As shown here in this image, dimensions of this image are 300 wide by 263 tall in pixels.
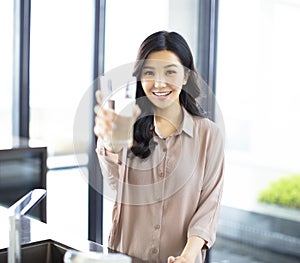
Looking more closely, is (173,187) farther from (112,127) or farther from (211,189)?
(112,127)

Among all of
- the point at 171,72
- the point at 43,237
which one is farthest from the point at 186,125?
the point at 43,237

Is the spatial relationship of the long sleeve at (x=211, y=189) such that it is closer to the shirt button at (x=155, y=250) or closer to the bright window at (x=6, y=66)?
the shirt button at (x=155, y=250)

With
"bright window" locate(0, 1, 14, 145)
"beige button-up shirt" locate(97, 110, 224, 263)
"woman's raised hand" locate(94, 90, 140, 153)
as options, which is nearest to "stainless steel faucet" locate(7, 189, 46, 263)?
"woman's raised hand" locate(94, 90, 140, 153)

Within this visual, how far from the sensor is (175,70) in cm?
155

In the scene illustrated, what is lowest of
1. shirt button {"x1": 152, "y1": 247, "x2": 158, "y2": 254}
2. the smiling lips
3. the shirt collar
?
shirt button {"x1": 152, "y1": 247, "x2": 158, "y2": 254}

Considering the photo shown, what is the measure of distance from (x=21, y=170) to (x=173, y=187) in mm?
1508

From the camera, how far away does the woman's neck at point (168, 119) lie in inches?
64.7

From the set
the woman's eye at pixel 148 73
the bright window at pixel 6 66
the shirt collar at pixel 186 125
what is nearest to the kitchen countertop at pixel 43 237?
the shirt collar at pixel 186 125

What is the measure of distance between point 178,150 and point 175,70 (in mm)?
266

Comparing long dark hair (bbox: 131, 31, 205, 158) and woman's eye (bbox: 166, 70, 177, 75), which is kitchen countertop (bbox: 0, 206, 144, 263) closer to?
long dark hair (bbox: 131, 31, 205, 158)

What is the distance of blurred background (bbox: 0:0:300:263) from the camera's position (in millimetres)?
3309

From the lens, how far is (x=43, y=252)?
1646 millimetres

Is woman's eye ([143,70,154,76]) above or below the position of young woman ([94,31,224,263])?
above

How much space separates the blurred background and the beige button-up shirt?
1702 mm
